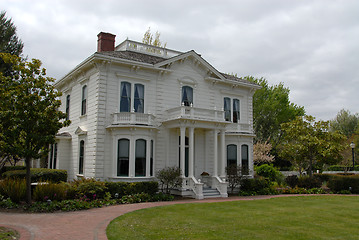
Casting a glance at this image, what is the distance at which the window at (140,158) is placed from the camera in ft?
67.9

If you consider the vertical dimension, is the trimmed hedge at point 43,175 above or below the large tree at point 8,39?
below

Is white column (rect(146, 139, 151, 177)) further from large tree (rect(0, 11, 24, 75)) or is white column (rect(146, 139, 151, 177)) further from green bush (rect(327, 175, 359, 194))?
large tree (rect(0, 11, 24, 75))

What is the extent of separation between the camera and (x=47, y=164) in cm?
2647

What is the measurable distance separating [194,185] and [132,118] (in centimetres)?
576

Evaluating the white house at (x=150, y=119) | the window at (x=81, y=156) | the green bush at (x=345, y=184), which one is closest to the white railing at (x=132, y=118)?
the white house at (x=150, y=119)

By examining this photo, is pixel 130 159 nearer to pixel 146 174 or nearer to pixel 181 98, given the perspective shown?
pixel 146 174

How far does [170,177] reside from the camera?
19969 mm

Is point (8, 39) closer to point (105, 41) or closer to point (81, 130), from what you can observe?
point (105, 41)

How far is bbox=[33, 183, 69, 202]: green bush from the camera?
15.7 metres

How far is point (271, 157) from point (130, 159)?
28329mm

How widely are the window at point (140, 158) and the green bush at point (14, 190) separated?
6805 mm

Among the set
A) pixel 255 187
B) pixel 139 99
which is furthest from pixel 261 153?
pixel 139 99

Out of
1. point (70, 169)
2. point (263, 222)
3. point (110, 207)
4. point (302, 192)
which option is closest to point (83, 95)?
point (70, 169)

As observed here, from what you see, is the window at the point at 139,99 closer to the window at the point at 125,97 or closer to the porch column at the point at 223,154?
the window at the point at 125,97
